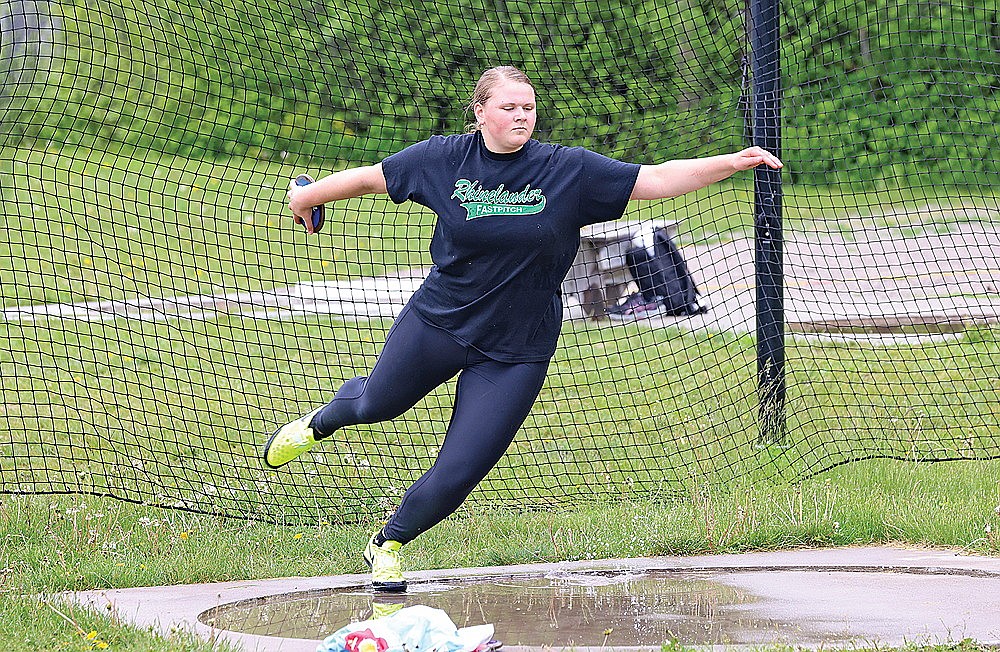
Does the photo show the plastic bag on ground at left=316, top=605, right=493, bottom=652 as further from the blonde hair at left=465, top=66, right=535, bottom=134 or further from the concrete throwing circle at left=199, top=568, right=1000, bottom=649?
the blonde hair at left=465, top=66, right=535, bottom=134

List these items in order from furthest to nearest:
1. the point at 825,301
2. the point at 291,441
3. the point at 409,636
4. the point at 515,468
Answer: the point at 825,301 → the point at 515,468 → the point at 291,441 → the point at 409,636

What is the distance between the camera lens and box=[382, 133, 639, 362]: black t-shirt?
4355mm

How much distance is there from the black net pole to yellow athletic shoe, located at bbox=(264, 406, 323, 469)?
9.73ft

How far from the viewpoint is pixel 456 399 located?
4535 millimetres

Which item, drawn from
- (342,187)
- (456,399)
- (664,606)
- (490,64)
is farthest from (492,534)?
(490,64)

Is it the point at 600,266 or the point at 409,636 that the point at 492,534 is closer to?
the point at 409,636

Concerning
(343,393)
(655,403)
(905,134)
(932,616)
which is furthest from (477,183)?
(905,134)

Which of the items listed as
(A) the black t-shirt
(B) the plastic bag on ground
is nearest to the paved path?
(A) the black t-shirt

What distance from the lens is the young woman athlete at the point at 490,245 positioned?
4352 mm

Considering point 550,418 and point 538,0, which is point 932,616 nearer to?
point 550,418

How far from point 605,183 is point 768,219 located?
2.83 m

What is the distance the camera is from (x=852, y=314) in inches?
421

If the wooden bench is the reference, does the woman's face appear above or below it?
above

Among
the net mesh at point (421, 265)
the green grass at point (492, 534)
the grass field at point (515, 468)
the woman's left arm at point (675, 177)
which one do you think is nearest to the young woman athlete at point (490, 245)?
the woman's left arm at point (675, 177)
